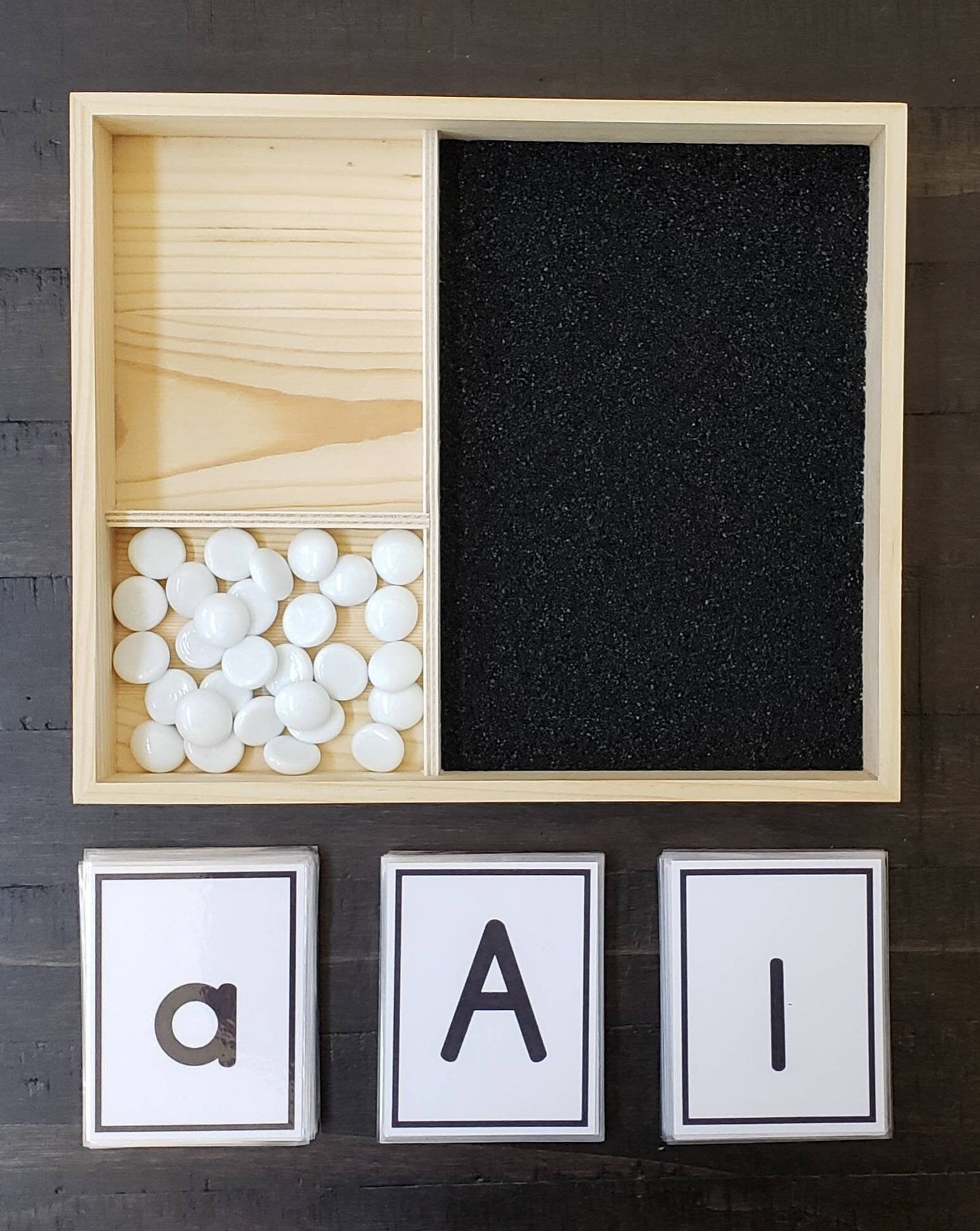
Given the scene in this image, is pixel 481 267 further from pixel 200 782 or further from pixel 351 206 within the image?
pixel 200 782

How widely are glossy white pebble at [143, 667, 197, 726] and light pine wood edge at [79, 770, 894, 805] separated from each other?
0.05 meters

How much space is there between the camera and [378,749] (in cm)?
84

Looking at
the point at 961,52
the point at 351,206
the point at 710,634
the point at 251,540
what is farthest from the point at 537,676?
the point at 961,52

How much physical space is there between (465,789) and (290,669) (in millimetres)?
188

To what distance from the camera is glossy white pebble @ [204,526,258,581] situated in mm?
840

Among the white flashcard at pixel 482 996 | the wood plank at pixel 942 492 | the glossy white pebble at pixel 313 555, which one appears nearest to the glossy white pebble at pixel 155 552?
the glossy white pebble at pixel 313 555

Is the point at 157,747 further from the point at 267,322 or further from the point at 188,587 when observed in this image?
the point at 267,322

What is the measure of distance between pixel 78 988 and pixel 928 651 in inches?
31.7

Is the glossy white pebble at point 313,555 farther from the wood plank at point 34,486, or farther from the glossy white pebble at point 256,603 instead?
the wood plank at point 34,486

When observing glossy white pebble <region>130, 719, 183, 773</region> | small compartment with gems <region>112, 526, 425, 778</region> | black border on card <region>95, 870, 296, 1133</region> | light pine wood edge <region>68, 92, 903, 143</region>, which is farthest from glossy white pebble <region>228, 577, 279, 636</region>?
light pine wood edge <region>68, 92, 903, 143</region>

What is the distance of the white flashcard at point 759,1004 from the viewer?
84 cm

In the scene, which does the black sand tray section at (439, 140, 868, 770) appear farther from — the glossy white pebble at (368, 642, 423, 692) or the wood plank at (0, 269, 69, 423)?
the wood plank at (0, 269, 69, 423)

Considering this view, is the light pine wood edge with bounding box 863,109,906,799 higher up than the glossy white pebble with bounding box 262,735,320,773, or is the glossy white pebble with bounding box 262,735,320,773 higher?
the light pine wood edge with bounding box 863,109,906,799

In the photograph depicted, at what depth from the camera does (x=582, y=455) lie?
85 cm
